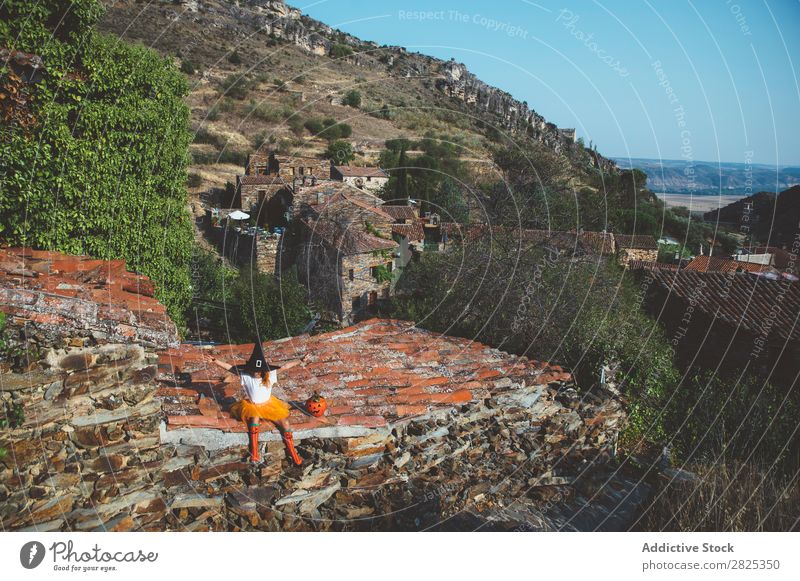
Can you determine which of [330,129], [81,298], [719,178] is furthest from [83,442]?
[330,129]

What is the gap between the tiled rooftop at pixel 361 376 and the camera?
14.3 feet

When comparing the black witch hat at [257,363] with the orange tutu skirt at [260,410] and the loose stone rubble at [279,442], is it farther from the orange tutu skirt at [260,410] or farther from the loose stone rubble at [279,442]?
the loose stone rubble at [279,442]

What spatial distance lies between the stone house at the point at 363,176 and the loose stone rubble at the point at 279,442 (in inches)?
1013

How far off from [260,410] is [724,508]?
4541mm

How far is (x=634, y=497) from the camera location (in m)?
6.04

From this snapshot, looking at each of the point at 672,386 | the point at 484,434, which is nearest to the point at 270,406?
the point at 484,434

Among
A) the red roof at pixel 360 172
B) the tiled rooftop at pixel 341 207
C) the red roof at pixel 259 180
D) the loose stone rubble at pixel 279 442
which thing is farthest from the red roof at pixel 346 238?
the red roof at pixel 360 172

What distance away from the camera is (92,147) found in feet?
24.1

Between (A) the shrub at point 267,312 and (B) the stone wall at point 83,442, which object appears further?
(A) the shrub at point 267,312

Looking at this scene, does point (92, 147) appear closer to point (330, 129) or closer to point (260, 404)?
point (260, 404)

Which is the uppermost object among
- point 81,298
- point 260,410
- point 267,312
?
point 81,298

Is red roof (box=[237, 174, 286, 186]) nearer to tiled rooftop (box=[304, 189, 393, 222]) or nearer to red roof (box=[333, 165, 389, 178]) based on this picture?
red roof (box=[333, 165, 389, 178])

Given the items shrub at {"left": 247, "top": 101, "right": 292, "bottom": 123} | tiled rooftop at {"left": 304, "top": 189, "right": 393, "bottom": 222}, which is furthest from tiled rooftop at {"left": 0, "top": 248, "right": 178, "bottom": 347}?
shrub at {"left": 247, "top": 101, "right": 292, "bottom": 123}
